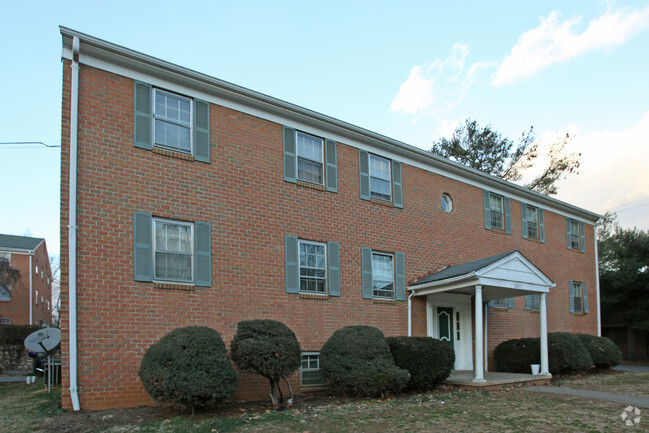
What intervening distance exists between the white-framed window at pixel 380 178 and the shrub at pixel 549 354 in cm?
571

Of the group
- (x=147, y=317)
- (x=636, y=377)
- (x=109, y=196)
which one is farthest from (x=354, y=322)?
(x=636, y=377)

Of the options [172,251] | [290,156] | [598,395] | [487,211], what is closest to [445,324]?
[487,211]

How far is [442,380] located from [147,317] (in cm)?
650

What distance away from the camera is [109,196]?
9.85 m

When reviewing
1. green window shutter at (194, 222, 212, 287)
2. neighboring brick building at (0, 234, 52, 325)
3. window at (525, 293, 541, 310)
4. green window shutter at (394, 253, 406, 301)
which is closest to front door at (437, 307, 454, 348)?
green window shutter at (394, 253, 406, 301)

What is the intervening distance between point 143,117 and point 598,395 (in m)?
10.8

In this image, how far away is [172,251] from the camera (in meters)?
10.5

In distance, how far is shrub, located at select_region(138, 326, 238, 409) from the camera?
327 inches

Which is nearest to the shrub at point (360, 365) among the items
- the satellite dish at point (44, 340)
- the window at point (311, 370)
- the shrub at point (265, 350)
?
the window at point (311, 370)

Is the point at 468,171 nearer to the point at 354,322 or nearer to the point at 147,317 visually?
the point at 354,322

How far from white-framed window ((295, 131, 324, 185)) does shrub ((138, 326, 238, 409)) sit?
5.06 metres

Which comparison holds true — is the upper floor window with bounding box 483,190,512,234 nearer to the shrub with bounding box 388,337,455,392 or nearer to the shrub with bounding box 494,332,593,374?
the shrub with bounding box 494,332,593,374

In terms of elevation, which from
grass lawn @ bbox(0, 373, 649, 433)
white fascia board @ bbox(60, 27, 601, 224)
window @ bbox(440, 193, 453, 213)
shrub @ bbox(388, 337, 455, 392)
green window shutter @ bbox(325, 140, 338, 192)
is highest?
white fascia board @ bbox(60, 27, 601, 224)

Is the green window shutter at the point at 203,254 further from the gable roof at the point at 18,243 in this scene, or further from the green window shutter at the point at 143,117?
the gable roof at the point at 18,243
